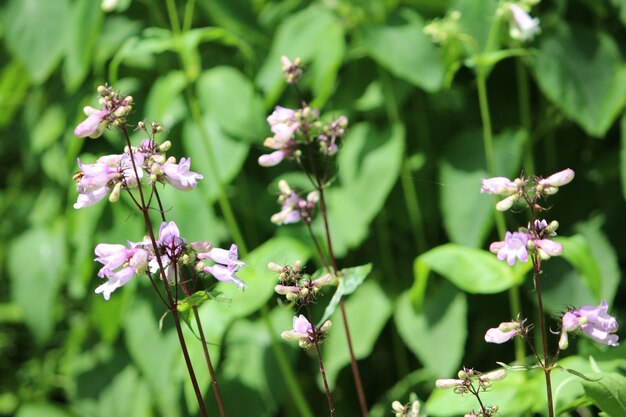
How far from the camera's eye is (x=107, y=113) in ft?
4.04

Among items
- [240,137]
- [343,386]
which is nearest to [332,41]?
[240,137]

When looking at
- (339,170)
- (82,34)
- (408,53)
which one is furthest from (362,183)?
(82,34)

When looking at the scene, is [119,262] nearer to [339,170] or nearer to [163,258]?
[163,258]

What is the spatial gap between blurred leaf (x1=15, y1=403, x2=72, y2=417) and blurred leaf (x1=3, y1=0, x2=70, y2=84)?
1118mm

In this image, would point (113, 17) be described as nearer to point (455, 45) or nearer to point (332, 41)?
point (332, 41)

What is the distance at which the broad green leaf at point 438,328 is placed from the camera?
2498 millimetres

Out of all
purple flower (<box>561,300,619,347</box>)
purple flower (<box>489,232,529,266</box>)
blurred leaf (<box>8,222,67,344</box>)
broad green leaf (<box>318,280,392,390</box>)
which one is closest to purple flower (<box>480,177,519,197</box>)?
purple flower (<box>489,232,529,266</box>)

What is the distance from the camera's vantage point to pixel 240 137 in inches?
103

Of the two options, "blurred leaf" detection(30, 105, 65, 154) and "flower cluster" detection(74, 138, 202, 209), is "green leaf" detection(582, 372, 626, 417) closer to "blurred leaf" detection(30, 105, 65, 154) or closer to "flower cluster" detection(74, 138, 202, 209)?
"flower cluster" detection(74, 138, 202, 209)

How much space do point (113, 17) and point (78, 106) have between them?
0.33 metres

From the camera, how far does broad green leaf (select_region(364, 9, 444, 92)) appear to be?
99.5 inches

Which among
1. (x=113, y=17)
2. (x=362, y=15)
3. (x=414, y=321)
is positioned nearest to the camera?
(x=414, y=321)

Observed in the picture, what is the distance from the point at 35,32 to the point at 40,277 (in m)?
Result: 0.81

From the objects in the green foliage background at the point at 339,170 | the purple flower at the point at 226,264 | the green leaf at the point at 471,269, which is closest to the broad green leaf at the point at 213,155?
the green foliage background at the point at 339,170
